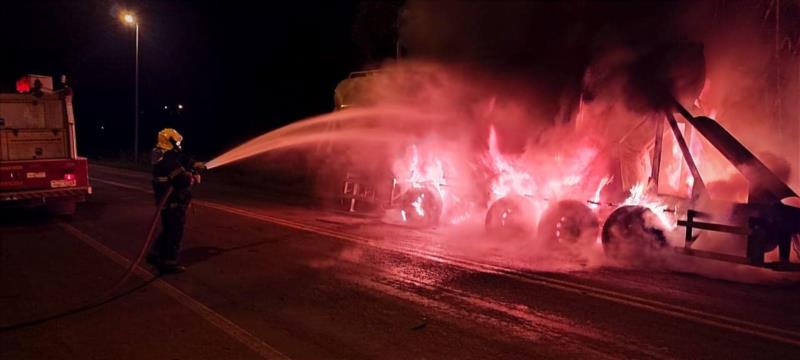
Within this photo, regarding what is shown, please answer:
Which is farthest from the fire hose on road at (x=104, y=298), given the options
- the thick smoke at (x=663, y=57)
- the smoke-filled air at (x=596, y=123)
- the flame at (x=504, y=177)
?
the thick smoke at (x=663, y=57)

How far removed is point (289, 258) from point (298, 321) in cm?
280

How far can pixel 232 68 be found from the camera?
3491cm

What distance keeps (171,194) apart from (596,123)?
6.34 m

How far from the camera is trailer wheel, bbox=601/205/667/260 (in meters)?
7.95

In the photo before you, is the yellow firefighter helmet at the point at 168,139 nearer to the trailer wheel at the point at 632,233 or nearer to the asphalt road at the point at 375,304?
the asphalt road at the point at 375,304

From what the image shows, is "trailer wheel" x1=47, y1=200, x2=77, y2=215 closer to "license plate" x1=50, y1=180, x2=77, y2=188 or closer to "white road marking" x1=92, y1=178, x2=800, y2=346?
"license plate" x1=50, y1=180, x2=77, y2=188

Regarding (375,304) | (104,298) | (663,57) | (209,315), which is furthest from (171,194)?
(663,57)

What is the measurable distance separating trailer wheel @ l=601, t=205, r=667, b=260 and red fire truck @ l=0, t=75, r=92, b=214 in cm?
992

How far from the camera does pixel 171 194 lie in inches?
291

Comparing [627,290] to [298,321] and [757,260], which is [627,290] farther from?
[298,321]

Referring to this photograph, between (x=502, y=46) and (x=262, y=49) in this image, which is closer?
(x=502, y=46)

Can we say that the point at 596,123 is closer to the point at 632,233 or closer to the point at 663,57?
the point at 663,57

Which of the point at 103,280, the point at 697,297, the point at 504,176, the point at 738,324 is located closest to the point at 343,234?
the point at 504,176

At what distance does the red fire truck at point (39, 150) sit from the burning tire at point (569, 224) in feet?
29.6
